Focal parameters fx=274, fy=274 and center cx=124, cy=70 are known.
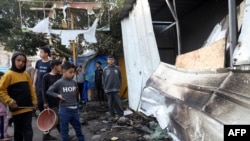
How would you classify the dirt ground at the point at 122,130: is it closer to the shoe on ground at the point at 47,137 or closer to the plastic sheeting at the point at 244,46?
the shoe on ground at the point at 47,137

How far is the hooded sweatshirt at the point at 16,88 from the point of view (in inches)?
153

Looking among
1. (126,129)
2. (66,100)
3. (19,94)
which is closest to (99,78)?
(126,129)

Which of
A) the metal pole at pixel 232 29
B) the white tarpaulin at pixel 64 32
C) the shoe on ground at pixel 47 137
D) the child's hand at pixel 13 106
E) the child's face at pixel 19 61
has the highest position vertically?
the white tarpaulin at pixel 64 32

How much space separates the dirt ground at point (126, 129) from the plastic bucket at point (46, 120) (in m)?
0.90

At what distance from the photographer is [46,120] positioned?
477cm

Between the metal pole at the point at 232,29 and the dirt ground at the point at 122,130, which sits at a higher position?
the metal pole at the point at 232,29

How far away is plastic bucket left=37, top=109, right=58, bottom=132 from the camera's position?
15.3ft

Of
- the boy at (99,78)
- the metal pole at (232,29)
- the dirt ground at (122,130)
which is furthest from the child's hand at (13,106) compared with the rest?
the boy at (99,78)

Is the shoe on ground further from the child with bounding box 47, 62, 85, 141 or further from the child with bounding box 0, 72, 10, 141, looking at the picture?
the child with bounding box 47, 62, 85, 141

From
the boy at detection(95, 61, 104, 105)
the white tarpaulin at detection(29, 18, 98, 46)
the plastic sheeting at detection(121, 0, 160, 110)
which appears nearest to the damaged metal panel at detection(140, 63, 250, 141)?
the plastic sheeting at detection(121, 0, 160, 110)

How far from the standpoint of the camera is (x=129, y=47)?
26.1ft

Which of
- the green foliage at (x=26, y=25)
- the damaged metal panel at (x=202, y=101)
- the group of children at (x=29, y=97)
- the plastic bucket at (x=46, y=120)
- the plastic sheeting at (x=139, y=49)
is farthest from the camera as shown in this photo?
the green foliage at (x=26, y=25)

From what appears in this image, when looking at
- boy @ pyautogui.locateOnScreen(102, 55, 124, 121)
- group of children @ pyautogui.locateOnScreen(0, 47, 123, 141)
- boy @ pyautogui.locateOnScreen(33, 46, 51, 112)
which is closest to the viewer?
group of children @ pyautogui.locateOnScreen(0, 47, 123, 141)

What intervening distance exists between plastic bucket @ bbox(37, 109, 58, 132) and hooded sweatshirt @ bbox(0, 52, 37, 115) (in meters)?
0.57
